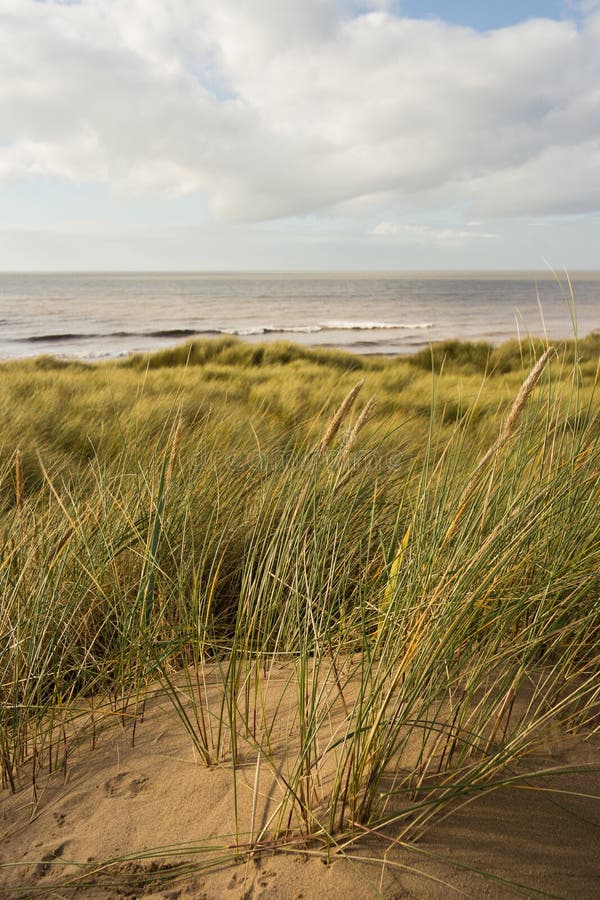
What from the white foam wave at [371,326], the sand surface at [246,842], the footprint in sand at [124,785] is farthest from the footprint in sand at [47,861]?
the white foam wave at [371,326]

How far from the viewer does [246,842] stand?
118 centimetres

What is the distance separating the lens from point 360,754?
1.17 meters

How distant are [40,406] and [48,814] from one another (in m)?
4.73

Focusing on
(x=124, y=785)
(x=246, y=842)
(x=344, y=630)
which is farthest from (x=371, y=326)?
(x=246, y=842)

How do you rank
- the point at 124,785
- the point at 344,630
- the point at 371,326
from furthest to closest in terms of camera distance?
the point at 371,326, the point at 344,630, the point at 124,785

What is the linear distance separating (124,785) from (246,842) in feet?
1.29

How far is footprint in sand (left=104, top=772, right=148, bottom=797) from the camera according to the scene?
1411mm

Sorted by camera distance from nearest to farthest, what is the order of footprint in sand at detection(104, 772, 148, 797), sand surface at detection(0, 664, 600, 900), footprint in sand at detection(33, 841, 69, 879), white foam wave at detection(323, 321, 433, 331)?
sand surface at detection(0, 664, 600, 900) → footprint in sand at detection(33, 841, 69, 879) → footprint in sand at detection(104, 772, 148, 797) → white foam wave at detection(323, 321, 433, 331)

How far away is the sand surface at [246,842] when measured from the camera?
42.4 inches

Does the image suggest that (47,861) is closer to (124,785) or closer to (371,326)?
(124,785)

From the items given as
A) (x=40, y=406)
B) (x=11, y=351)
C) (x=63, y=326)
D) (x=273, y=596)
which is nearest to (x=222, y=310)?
(x=63, y=326)

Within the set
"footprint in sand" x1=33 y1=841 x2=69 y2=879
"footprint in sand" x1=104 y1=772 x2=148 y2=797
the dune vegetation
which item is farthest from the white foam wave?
"footprint in sand" x1=33 y1=841 x2=69 y2=879

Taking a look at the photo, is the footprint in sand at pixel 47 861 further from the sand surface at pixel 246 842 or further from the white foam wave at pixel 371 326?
the white foam wave at pixel 371 326

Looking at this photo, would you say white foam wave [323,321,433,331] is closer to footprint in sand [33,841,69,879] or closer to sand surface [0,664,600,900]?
sand surface [0,664,600,900]
